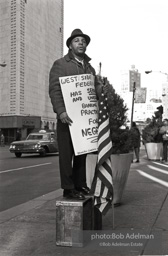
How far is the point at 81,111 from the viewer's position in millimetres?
3682

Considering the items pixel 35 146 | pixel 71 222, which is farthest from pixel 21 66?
pixel 71 222

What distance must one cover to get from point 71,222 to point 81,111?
3.67 feet

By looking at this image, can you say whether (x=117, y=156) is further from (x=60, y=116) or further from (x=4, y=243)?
(x=4, y=243)

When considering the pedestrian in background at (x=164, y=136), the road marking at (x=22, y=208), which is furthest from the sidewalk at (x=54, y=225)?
the pedestrian in background at (x=164, y=136)

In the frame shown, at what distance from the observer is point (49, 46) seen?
5756 centimetres

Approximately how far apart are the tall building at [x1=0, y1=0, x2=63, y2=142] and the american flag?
44843 mm

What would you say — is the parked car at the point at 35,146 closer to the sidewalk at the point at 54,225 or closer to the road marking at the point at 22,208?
the road marking at the point at 22,208

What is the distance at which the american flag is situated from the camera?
3.67 metres

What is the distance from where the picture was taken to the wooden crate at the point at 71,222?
131 inches

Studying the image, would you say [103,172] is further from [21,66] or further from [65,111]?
[21,66]

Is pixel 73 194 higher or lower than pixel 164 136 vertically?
lower

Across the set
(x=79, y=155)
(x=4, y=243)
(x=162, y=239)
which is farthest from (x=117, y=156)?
(x=4, y=243)

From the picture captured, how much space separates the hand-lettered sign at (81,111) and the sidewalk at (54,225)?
0.94 m

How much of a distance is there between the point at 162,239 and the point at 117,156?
1.63m
